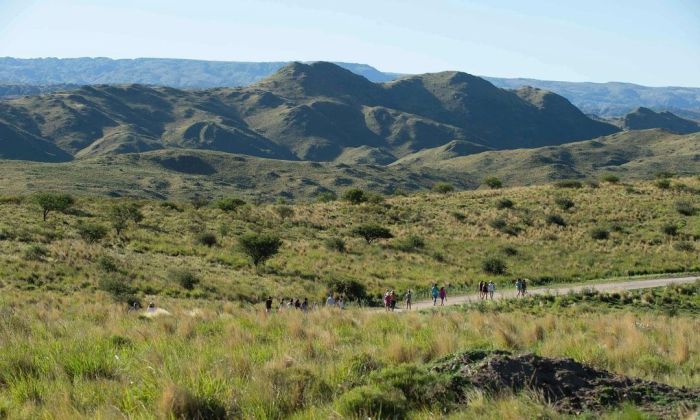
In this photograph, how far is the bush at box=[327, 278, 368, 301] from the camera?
34384 millimetres

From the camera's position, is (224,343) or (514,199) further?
(514,199)

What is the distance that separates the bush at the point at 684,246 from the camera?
46.4m

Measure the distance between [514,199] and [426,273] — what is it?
3300 cm

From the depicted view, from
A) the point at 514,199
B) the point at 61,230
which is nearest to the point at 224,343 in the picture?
the point at 61,230

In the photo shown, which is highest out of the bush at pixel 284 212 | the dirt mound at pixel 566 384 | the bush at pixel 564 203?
the dirt mound at pixel 566 384

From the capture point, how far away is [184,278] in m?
32.2

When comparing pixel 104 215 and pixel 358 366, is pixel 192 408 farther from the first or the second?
pixel 104 215

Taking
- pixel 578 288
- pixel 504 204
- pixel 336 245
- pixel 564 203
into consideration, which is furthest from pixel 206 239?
pixel 564 203

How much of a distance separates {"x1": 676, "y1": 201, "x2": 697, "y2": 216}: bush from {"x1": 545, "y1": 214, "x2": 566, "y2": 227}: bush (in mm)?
11345

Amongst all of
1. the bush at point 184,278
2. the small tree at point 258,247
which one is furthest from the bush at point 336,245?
the bush at point 184,278

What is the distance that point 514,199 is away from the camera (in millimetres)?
70312

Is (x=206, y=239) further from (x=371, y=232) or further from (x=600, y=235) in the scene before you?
(x=600, y=235)

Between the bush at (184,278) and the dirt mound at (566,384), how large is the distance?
91.4 ft

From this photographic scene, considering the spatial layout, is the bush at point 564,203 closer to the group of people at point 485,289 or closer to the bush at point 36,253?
the group of people at point 485,289
